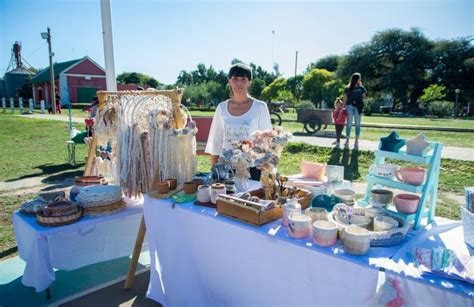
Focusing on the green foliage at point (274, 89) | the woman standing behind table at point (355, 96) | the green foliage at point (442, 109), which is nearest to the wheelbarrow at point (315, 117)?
the woman standing behind table at point (355, 96)

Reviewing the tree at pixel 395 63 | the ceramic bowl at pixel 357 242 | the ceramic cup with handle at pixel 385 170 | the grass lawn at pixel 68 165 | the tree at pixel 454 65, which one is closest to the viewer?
the ceramic bowl at pixel 357 242

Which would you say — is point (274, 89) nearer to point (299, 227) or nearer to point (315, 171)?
point (315, 171)

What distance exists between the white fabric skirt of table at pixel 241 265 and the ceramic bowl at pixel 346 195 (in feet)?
1.19

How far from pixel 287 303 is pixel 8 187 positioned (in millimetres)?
5216

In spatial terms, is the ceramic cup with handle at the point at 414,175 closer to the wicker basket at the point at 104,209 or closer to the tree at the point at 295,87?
the wicker basket at the point at 104,209

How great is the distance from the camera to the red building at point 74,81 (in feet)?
101

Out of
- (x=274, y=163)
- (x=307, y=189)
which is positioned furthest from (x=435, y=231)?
(x=274, y=163)

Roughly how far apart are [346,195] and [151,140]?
1277 millimetres

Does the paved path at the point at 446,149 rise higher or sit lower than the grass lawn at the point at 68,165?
higher

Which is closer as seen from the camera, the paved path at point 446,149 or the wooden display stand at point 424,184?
the wooden display stand at point 424,184

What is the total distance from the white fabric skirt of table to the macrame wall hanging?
27 cm

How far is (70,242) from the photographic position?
2264mm

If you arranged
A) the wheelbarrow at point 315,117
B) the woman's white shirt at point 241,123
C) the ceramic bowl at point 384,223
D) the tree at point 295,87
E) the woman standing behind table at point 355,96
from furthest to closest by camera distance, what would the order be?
the tree at point 295,87 < the wheelbarrow at point 315,117 < the woman standing behind table at point 355,96 < the woman's white shirt at point 241,123 < the ceramic bowl at point 384,223

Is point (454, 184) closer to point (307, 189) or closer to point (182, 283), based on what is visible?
point (307, 189)
